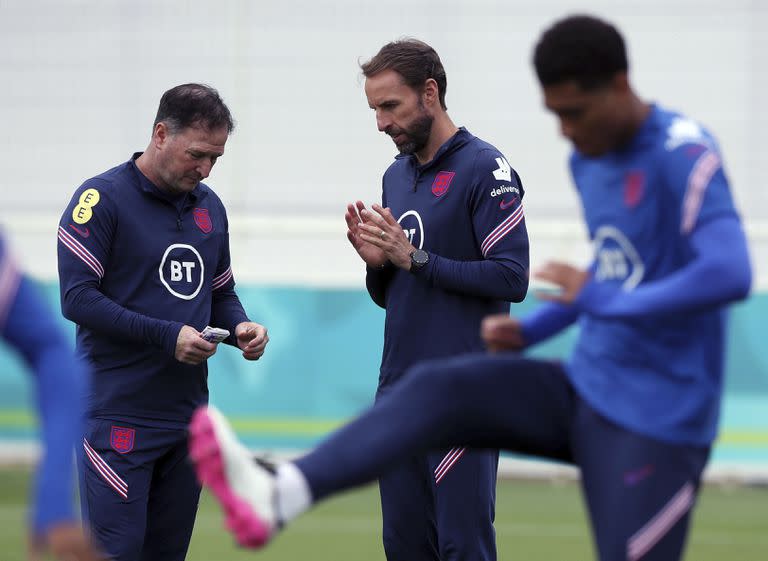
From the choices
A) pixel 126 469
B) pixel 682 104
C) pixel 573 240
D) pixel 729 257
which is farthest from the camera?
pixel 682 104

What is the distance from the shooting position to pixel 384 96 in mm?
5375

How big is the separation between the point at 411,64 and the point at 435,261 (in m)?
0.83

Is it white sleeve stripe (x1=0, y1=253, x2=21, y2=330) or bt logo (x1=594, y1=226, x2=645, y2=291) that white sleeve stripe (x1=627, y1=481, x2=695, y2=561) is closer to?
bt logo (x1=594, y1=226, x2=645, y2=291)

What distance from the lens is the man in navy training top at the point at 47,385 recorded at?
9.73 feet

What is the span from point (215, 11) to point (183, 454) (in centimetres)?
941

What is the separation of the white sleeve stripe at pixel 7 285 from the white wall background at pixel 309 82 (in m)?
10.5

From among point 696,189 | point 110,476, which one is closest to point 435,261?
point 110,476

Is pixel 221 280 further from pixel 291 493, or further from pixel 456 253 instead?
pixel 291 493

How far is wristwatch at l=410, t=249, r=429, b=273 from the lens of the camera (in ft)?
16.8

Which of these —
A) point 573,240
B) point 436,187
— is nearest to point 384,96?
point 436,187

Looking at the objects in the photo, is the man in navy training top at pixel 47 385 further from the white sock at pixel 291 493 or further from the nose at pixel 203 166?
the nose at pixel 203 166

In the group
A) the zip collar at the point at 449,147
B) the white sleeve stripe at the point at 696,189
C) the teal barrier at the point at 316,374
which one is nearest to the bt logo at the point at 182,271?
the zip collar at the point at 449,147

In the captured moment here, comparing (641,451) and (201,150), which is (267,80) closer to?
(201,150)

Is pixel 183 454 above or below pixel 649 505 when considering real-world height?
below
